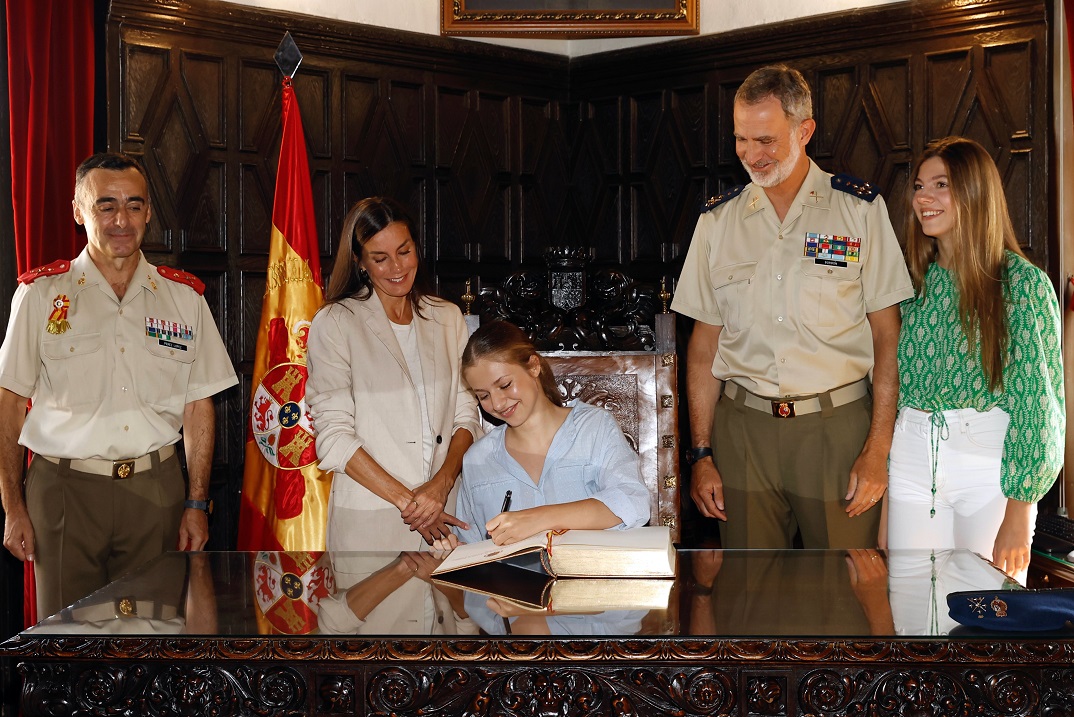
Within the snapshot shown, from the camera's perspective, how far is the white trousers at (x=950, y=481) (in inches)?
107

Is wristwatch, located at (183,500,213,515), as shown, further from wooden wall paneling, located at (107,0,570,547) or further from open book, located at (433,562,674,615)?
open book, located at (433,562,674,615)

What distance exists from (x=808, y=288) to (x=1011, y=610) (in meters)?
1.38

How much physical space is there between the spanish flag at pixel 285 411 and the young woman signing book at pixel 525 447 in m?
1.45

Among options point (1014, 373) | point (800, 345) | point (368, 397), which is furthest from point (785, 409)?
point (368, 397)

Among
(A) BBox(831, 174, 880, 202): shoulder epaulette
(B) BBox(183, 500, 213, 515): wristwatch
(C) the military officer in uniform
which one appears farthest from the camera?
(B) BBox(183, 500, 213, 515): wristwatch

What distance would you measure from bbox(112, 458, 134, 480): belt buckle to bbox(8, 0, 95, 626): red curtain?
127cm

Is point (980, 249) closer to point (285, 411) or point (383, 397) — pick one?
point (383, 397)

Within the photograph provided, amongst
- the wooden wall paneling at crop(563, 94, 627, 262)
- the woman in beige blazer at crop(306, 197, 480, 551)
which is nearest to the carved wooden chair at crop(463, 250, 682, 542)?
the woman in beige blazer at crop(306, 197, 480, 551)

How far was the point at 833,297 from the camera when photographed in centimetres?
296

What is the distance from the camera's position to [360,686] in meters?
1.73

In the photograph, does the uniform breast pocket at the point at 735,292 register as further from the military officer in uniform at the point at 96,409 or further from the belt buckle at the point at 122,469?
the belt buckle at the point at 122,469

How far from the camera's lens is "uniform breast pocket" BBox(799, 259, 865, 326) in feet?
9.71

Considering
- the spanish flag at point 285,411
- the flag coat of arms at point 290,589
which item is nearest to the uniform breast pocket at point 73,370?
the spanish flag at point 285,411

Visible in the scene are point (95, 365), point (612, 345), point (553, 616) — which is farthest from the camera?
point (612, 345)
